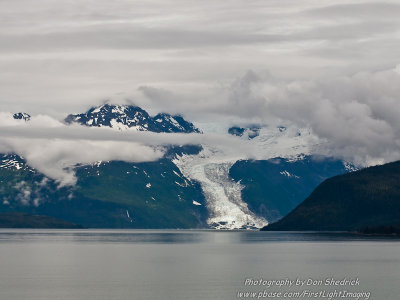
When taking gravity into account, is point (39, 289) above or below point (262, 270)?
above

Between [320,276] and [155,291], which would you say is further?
[320,276]

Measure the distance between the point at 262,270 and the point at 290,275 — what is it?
15.6 meters

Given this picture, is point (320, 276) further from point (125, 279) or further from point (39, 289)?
point (39, 289)

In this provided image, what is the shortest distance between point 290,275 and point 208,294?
40301 millimetres

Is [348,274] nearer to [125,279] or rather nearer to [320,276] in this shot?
[320,276]

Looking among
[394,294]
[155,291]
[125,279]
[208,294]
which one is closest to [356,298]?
[394,294]

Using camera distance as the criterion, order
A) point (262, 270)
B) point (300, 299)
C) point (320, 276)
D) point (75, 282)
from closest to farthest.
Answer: point (300, 299), point (75, 282), point (320, 276), point (262, 270)

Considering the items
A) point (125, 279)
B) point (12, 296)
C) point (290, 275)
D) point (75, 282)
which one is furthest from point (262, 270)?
point (12, 296)

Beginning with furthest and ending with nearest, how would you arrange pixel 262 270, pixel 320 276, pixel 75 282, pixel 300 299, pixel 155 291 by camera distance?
pixel 262 270
pixel 320 276
pixel 75 282
pixel 155 291
pixel 300 299

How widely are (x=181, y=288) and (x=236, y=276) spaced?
87.5 ft

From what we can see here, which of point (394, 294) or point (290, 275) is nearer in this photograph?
point (394, 294)

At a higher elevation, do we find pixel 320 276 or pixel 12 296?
pixel 12 296

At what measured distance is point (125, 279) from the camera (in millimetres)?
175625

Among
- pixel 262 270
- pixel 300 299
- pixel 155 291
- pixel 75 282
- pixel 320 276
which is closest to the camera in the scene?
pixel 300 299
